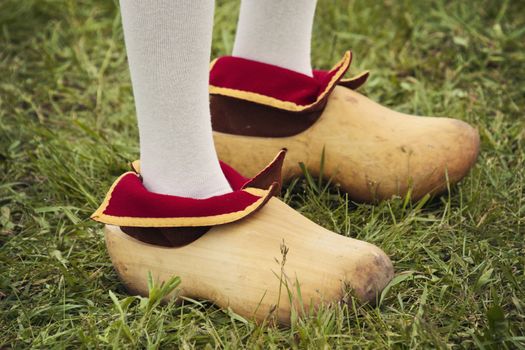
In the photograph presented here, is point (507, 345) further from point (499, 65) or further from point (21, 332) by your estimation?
point (499, 65)

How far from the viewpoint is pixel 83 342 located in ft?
3.43

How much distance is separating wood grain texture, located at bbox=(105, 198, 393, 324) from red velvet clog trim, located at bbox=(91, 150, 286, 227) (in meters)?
0.03

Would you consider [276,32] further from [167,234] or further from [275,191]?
[167,234]

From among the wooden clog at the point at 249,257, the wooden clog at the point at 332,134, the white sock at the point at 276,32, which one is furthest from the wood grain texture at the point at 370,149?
the wooden clog at the point at 249,257

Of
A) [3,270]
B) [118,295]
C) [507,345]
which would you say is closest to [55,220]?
[3,270]

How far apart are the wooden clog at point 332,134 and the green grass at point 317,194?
2.0 inches

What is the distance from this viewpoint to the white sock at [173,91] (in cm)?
104

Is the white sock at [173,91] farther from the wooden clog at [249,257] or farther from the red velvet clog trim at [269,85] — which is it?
the red velvet clog trim at [269,85]

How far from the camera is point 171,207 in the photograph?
110 centimetres

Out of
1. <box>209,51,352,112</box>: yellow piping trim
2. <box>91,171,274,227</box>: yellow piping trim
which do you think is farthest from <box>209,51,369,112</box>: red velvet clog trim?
<box>91,171,274,227</box>: yellow piping trim

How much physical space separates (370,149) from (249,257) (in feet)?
1.28

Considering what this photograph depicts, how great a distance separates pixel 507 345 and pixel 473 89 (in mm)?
1030

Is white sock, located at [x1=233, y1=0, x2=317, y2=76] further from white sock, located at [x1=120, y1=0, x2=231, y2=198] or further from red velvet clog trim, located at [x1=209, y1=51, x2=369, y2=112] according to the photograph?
white sock, located at [x1=120, y1=0, x2=231, y2=198]

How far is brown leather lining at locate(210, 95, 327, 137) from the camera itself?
4.51ft
